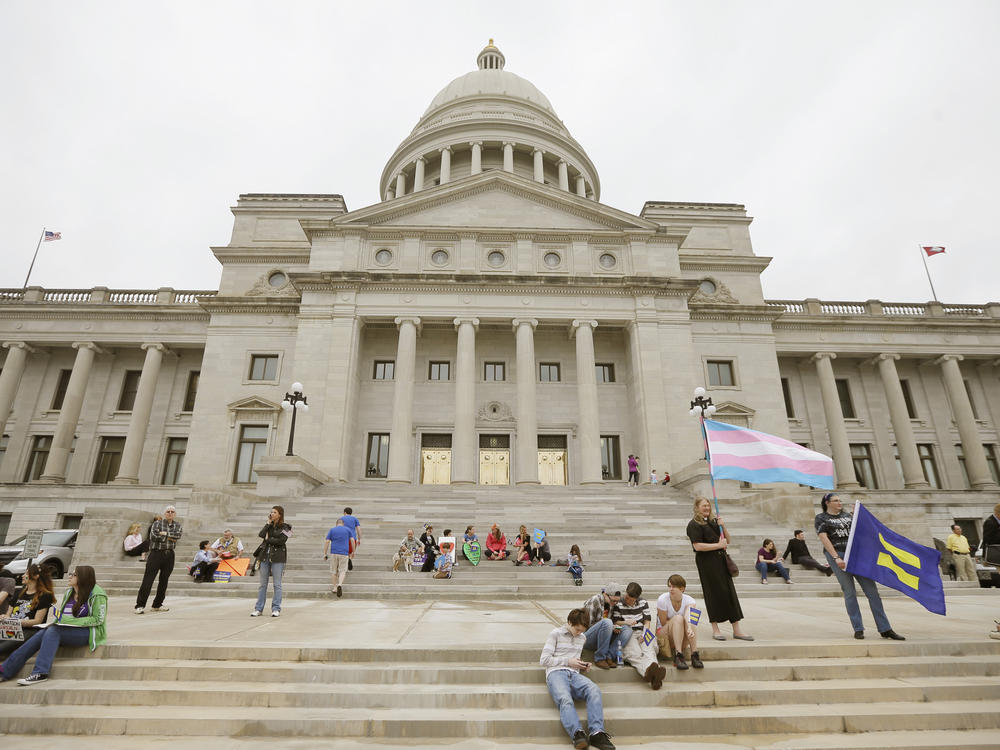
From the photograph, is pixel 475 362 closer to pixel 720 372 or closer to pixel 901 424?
pixel 720 372

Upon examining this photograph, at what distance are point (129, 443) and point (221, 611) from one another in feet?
96.1

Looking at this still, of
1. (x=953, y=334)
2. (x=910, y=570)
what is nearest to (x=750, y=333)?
(x=953, y=334)

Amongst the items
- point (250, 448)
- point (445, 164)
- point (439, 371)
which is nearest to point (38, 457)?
point (250, 448)

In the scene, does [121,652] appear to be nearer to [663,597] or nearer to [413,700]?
[413,700]

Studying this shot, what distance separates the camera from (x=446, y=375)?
110ft

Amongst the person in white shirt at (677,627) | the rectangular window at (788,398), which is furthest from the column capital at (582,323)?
the person in white shirt at (677,627)

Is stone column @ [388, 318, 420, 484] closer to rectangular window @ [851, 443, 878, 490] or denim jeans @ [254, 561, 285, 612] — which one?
denim jeans @ [254, 561, 285, 612]

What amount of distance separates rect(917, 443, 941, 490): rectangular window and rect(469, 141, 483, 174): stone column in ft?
130

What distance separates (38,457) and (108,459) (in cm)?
456

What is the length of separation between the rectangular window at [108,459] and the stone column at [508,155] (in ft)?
121

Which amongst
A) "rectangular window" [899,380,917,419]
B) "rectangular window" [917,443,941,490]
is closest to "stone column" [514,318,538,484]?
"rectangular window" [917,443,941,490]

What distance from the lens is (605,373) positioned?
34.2 metres

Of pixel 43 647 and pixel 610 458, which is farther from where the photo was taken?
pixel 610 458

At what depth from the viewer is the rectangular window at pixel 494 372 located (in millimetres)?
33481
